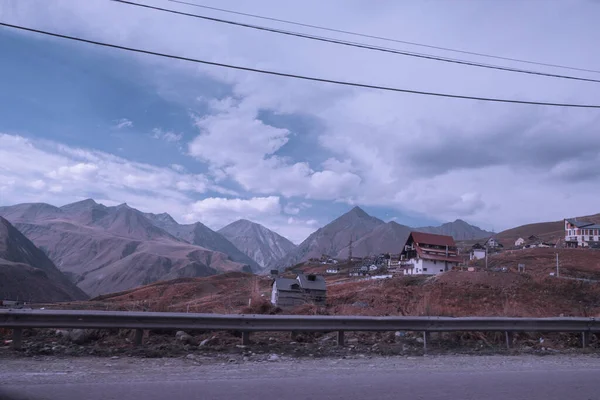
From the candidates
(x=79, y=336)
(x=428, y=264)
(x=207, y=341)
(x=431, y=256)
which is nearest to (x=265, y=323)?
(x=207, y=341)

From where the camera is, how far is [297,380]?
7.99 m

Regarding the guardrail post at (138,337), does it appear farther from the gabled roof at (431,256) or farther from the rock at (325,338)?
the gabled roof at (431,256)

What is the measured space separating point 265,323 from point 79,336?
12.8 ft

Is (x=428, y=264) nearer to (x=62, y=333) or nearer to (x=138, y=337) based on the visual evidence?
(x=138, y=337)

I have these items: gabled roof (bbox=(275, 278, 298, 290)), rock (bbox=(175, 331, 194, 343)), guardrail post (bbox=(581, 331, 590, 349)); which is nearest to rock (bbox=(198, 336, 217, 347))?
rock (bbox=(175, 331, 194, 343))

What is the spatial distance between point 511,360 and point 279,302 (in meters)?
26.1

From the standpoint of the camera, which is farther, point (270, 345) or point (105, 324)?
point (270, 345)

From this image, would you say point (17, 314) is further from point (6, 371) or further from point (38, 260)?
point (38, 260)

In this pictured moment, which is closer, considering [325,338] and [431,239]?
[325,338]

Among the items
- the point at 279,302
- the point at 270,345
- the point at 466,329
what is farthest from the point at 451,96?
the point at 279,302

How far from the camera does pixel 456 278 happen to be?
49.3 metres

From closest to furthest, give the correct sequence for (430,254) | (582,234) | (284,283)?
(284,283) < (430,254) < (582,234)

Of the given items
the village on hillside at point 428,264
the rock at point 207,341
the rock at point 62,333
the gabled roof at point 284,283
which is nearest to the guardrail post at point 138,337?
the rock at point 207,341

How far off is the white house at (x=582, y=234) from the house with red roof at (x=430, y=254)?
5327 cm
